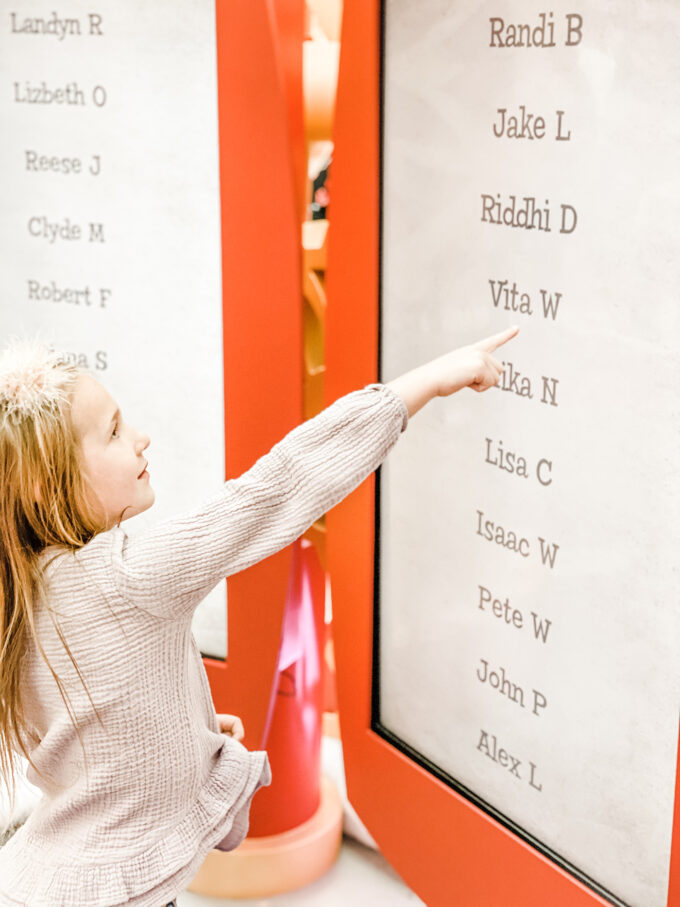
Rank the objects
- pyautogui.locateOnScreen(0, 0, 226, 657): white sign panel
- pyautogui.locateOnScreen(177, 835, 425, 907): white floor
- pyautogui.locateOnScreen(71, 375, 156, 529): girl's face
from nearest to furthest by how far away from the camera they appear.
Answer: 1. pyautogui.locateOnScreen(71, 375, 156, 529): girl's face
2. pyautogui.locateOnScreen(0, 0, 226, 657): white sign panel
3. pyautogui.locateOnScreen(177, 835, 425, 907): white floor

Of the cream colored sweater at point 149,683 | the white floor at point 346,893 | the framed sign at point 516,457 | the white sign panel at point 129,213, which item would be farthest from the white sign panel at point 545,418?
the white floor at point 346,893

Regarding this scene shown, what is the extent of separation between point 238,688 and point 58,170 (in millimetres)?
749

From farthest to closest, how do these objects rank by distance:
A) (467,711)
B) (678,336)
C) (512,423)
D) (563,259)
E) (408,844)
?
1. (408,844)
2. (467,711)
3. (512,423)
4. (563,259)
5. (678,336)

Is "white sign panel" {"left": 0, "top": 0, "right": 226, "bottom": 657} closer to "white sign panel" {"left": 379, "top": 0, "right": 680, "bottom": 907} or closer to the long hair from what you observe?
"white sign panel" {"left": 379, "top": 0, "right": 680, "bottom": 907}

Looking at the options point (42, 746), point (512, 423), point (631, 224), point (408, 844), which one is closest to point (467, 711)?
point (408, 844)

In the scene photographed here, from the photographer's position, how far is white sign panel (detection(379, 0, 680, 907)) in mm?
985

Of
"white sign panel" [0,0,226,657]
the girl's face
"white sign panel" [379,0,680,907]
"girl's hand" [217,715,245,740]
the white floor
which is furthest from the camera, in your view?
the white floor

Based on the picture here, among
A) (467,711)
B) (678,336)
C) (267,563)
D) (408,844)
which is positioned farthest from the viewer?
(267,563)

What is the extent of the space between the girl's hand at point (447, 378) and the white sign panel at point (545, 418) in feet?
0.22

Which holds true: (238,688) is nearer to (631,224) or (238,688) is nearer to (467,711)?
(467,711)

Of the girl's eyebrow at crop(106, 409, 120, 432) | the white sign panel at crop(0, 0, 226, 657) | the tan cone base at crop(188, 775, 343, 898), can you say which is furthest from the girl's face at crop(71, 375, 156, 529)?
the tan cone base at crop(188, 775, 343, 898)

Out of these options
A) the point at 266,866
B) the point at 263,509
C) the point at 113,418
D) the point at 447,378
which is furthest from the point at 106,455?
the point at 266,866

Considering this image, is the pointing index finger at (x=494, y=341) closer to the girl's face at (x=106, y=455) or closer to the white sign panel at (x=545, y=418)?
the white sign panel at (x=545, y=418)

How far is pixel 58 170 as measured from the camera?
1.60 metres
